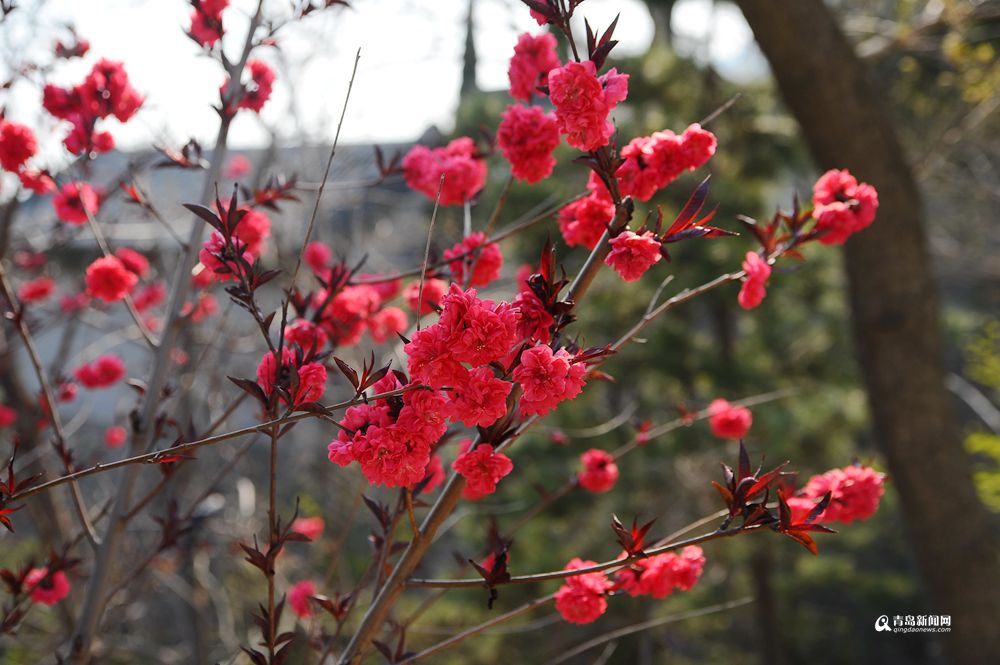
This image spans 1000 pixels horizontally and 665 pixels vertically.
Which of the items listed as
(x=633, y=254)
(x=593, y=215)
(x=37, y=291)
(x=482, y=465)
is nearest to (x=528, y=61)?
(x=593, y=215)

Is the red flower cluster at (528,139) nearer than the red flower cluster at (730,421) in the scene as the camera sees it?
Yes

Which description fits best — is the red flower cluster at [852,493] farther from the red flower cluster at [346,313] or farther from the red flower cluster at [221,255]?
the red flower cluster at [221,255]

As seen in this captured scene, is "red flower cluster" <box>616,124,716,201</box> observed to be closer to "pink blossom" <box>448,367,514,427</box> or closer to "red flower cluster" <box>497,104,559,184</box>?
"red flower cluster" <box>497,104,559,184</box>

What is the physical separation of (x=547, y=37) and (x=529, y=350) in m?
0.85

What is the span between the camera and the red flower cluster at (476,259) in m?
1.56

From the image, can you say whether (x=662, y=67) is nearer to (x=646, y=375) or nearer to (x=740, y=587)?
(x=646, y=375)

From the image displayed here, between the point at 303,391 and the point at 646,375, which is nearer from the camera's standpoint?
the point at 303,391

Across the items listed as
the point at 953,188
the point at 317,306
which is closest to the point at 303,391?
the point at 317,306

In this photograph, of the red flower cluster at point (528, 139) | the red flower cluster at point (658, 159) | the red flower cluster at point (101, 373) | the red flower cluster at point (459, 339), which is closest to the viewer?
the red flower cluster at point (459, 339)

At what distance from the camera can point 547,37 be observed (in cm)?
152

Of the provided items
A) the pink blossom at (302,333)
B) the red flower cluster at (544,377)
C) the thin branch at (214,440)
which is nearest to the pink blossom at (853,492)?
the red flower cluster at (544,377)

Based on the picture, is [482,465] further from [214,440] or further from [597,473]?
[597,473]

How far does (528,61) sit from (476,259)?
40 centimetres

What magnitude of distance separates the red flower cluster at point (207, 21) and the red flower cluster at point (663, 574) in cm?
140
